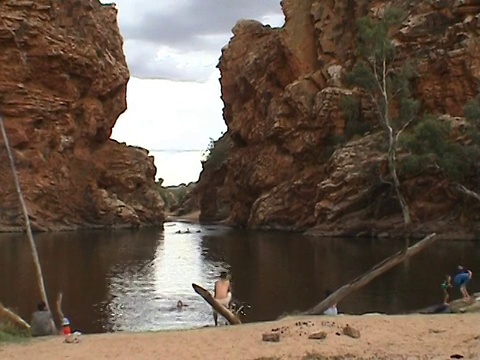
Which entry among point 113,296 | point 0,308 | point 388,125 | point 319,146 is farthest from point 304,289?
point 319,146

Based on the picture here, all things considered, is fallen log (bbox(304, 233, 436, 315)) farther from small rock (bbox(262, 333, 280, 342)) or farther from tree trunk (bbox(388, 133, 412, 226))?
tree trunk (bbox(388, 133, 412, 226))

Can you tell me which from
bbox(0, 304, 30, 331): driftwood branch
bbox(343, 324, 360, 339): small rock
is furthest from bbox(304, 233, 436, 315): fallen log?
bbox(0, 304, 30, 331): driftwood branch

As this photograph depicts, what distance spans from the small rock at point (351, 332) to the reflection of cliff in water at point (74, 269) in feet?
30.3

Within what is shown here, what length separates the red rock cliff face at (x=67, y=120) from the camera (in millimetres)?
73875

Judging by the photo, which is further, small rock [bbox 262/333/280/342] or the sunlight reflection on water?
the sunlight reflection on water

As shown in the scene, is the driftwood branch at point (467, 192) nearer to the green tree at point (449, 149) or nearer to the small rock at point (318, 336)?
the green tree at point (449, 149)

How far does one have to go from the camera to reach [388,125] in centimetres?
5462

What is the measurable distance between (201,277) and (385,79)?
32219 mm

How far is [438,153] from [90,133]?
46.6 m

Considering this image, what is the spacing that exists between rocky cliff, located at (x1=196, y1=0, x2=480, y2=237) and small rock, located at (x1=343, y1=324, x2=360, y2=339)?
38.5 metres

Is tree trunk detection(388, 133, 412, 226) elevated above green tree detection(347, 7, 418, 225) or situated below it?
below

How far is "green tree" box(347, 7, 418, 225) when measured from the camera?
2175 inches

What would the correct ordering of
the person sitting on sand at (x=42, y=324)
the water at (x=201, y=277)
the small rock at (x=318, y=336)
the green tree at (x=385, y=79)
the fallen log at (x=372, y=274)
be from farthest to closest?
the green tree at (x=385, y=79) → the water at (x=201, y=277) → the fallen log at (x=372, y=274) → the person sitting on sand at (x=42, y=324) → the small rock at (x=318, y=336)

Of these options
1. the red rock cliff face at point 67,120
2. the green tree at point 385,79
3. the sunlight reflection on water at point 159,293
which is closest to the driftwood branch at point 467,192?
the green tree at point 385,79
